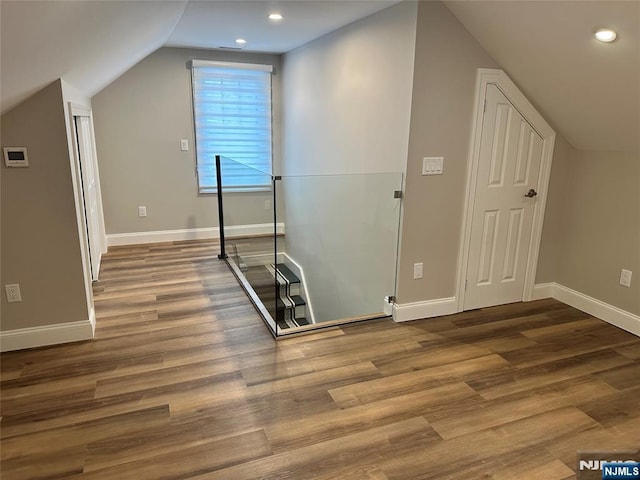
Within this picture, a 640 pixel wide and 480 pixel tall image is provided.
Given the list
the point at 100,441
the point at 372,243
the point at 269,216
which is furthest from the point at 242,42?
the point at 100,441

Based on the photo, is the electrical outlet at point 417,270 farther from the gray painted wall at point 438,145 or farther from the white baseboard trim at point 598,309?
the white baseboard trim at point 598,309

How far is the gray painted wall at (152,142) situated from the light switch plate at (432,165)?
2.31 m

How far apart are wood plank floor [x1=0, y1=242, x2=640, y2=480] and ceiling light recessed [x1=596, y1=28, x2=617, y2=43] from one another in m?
1.95

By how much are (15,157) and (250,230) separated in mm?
1937

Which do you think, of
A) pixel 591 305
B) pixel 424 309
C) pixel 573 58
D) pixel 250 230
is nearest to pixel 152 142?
pixel 250 230

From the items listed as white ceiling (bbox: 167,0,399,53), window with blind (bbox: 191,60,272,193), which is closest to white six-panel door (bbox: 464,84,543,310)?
white ceiling (bbox: 167,0,399,53)

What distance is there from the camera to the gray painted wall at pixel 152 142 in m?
4.85

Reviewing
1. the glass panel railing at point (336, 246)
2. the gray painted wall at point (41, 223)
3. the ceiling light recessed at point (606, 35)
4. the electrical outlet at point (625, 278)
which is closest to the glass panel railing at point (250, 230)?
the glass panel railing at point (336, 246)

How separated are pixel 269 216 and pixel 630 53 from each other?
2.46 metres

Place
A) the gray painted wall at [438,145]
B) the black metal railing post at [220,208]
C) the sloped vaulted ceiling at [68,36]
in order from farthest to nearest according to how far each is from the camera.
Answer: the black metal railing post at [220,208], the gray painted wall at [438,145], the sloped vaulted ceiling at [68,36]

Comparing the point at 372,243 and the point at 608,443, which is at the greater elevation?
the point at 372,243

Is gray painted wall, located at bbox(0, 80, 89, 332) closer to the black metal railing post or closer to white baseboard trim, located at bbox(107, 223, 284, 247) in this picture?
white baseboard trim, located at bbox(107, 223, 284, 247)

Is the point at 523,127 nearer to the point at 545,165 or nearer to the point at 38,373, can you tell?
the point at 545,165

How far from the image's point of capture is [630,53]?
7.45 feet
